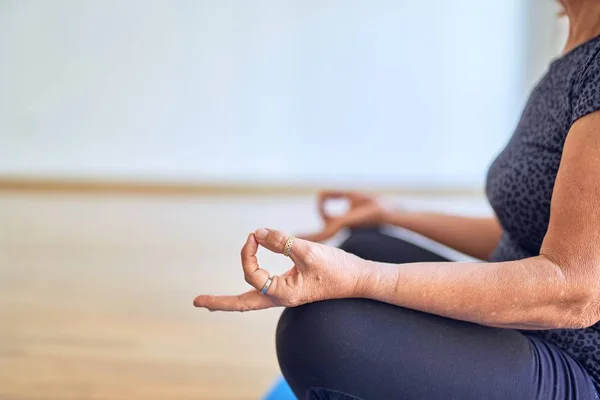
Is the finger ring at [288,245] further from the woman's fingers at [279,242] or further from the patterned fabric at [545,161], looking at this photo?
the patterned fabric at [545,161]

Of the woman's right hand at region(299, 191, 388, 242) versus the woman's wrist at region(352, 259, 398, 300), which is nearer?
the woman's wrist at region(352, 259, 398, 300)

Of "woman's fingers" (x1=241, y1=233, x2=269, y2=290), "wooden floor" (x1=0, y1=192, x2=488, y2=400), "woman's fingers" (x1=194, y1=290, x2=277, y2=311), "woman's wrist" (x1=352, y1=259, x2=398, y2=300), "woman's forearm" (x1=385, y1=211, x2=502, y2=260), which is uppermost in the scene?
"woman's fingers" (x1=241, y1=233, x2=269, y2=290)

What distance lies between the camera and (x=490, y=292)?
0.67m

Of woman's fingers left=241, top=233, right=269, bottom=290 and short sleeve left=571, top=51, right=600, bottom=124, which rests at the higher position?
short sleeve left=571, top=51, right=600, bottom=124

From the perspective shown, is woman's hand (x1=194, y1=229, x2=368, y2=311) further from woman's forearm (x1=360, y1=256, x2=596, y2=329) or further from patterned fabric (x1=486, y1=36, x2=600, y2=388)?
patterned fabric (x1=486, y1=36, x2=600, y2=388)

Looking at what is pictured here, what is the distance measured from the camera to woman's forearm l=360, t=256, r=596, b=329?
65 centimetres

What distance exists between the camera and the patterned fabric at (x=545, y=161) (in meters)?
0.73

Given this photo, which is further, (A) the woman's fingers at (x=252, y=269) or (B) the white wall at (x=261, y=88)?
(B) the white wall at (x=261, y=88)

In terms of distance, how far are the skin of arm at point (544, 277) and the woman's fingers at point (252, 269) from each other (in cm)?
12

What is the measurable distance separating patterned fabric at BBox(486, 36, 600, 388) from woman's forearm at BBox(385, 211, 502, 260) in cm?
28

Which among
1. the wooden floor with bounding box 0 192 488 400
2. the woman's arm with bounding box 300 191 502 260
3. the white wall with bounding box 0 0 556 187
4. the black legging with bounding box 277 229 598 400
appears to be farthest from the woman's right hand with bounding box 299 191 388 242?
the white wall with bounding box 0 0 556 187

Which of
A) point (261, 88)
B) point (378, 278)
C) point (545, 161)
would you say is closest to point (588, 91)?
point (545, 161)

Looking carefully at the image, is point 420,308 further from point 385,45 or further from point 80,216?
point 385,45

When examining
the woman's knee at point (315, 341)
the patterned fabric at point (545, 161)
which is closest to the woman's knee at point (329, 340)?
the woman's knee at point (315, 341)
